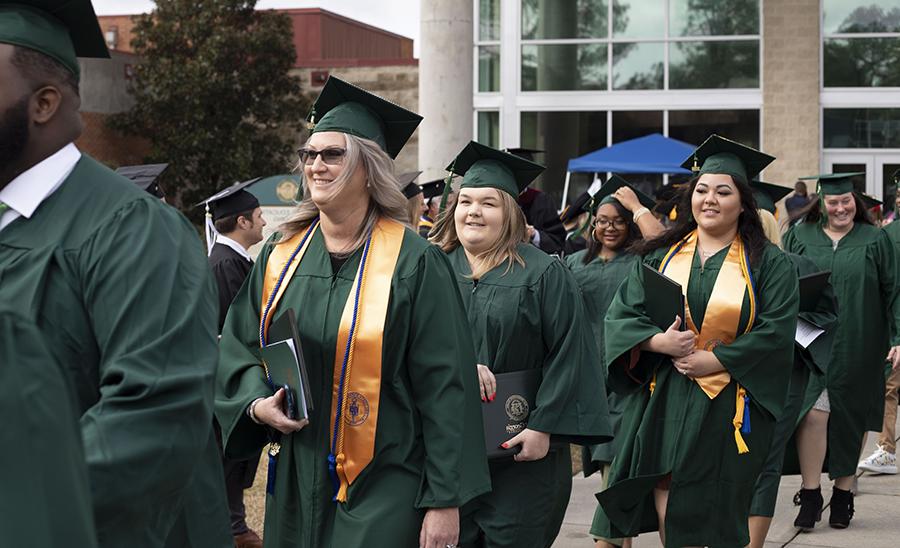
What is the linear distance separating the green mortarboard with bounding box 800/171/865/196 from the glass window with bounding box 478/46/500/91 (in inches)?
592

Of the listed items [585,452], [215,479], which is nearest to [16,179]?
[215,479]

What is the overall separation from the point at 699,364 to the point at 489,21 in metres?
18.4

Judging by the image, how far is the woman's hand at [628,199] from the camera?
7383mm

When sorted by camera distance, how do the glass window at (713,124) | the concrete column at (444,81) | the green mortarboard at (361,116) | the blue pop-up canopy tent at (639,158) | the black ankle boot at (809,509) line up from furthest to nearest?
the glass window at (713,124) → the concrete column at (444,81) → the blue pop-up canopy tent at (639,158) → the black ankle boot at (809,509) → the green mortarboard at (361,116)

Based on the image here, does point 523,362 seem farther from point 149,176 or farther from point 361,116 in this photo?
point 149,176

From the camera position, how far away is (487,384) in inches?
203

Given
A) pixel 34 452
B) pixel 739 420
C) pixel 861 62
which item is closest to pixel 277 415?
pixel 739 420

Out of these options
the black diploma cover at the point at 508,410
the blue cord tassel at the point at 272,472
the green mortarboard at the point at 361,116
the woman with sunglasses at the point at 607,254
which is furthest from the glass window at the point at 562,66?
the blue cord tassel at the point at 272,472

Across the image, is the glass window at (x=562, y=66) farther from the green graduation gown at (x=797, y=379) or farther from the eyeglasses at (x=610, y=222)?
the green graduation gown at (x=797, y=379)

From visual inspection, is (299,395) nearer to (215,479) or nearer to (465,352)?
(465,352)

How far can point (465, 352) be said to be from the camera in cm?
425

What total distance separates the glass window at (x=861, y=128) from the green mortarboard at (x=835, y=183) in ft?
47.3

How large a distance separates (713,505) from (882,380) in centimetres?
335

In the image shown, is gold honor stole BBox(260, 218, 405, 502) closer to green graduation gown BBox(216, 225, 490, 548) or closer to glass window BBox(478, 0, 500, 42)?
green graduation gown BBox(216, 225, 490, 548)
